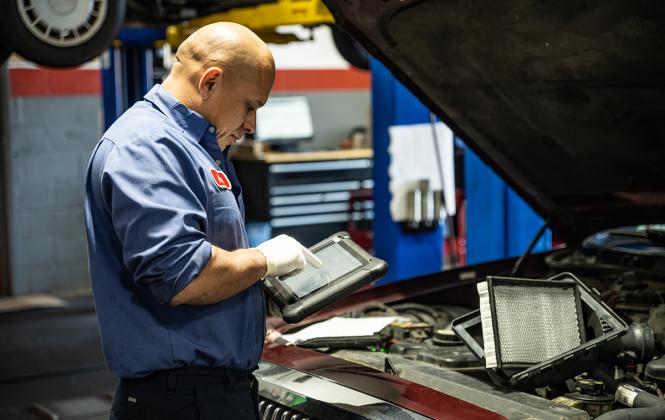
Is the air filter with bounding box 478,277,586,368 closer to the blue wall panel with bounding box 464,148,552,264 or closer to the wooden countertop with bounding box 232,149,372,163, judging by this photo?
the blue wall panel with bounding box 464,148,552,264

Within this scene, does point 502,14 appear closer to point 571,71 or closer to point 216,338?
point 571,71

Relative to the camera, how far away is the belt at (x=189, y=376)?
5.38ft

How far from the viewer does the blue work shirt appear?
1517 mm

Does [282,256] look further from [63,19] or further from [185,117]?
[63,19]

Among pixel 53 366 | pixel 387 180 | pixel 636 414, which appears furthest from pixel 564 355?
pixel 53 366

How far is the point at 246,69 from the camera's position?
5.42 feet

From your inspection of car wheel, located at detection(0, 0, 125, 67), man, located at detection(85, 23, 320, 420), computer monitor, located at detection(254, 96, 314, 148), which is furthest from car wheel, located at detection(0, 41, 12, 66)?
computer monitor, located at detection(254, 96, 314, 148)

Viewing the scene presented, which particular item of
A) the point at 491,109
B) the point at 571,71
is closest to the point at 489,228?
the point at 491,109

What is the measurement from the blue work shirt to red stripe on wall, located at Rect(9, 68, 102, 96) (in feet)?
17.7

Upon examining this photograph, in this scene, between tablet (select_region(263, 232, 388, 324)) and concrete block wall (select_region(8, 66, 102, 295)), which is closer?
tablet (select_region(263, 232, 388, 324))

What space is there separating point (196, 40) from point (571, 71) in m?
1.01

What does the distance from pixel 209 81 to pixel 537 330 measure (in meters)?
0.85

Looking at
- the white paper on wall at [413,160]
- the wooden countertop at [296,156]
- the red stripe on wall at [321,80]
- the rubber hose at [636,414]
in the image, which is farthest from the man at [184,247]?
the red stripe on wall at [321,80]

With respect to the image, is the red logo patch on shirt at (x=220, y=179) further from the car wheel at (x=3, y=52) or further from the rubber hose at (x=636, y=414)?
the car wheel at (x=3, y=52)
